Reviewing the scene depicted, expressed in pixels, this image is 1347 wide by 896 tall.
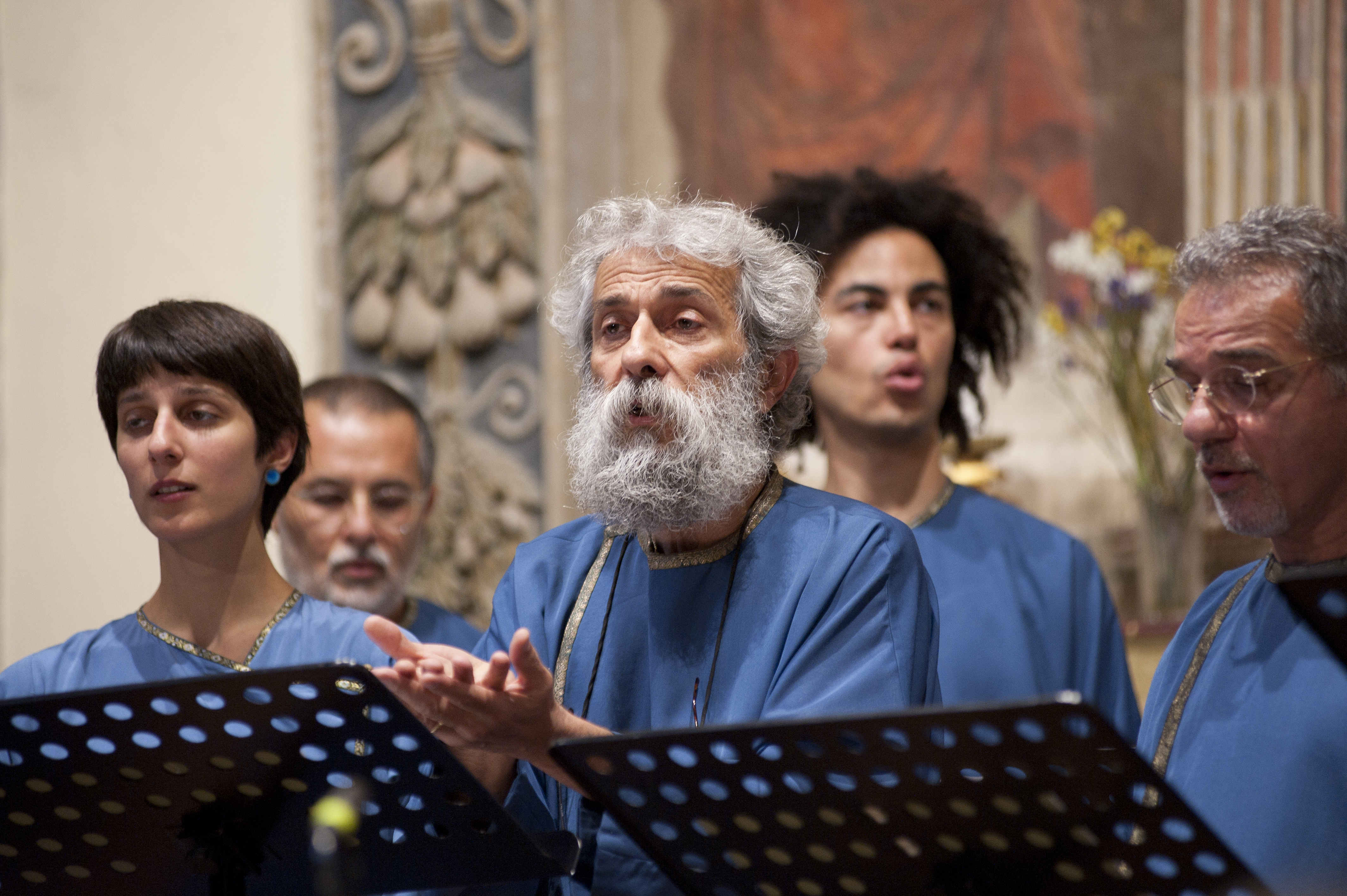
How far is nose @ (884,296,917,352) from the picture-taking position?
398 cm

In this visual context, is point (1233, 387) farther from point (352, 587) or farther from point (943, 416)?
point (352, 587)

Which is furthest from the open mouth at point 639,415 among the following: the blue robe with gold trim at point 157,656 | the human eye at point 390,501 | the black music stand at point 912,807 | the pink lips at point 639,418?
the human eye at point 390,501

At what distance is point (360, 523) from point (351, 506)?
0.08 meters

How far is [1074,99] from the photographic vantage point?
5754mm

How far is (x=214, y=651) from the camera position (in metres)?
2.89

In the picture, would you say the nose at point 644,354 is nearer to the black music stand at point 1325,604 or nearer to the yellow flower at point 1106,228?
the black music stand at point 1325,604

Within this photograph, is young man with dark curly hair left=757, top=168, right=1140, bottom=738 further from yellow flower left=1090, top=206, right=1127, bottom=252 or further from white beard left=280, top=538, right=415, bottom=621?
white beard left=280, top=538, right=415, bottom=621

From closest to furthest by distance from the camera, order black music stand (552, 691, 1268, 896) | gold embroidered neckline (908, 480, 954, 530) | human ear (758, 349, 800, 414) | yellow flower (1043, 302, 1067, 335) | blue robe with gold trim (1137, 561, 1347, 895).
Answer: black music stand (552, 691, 1268, 896)
blue robe with gold trim (1137, 561, 1347, 895)
human ear (758, 349, 800, 414)
gold embroidered neckline (908, 480, 954, 530)
yellow flower (1043, 302, 1067, 335)

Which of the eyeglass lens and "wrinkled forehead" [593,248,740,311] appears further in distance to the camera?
"wrinkled forehead" [593,248,740,311]

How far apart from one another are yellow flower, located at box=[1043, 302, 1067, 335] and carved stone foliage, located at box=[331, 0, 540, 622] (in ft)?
6.24

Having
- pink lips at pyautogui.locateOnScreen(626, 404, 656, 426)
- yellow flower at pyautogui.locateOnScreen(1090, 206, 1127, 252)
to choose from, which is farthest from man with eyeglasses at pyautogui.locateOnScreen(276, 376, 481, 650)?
yellow flower at pyautogui.locateOnScreen(1090, 206, 1127, 252)

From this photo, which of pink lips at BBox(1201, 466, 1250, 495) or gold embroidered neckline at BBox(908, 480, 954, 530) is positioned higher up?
pink lips at BBox(1201, 466, 1250, 495)

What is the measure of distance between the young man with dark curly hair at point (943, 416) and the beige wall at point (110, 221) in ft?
8.26

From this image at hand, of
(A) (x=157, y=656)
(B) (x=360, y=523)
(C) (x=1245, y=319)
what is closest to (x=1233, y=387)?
(C) (x=1245, y=319)
